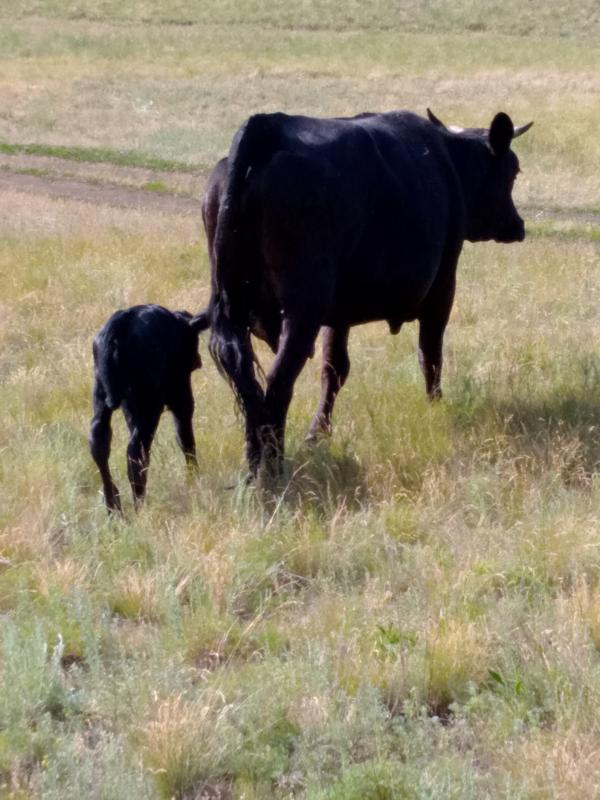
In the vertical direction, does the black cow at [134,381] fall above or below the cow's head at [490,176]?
below

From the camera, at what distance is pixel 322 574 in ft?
19.0

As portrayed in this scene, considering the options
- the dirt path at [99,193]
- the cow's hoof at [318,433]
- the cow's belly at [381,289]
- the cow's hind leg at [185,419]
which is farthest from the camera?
the dirt path at [99,193]

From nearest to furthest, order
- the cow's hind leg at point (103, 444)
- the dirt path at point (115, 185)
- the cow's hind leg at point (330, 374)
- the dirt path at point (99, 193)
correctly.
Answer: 1. the cow's hind leg at point (103, 444)
2. the cow's hind leg at point (330, 374)
3. the dirt path at point (115, 185)
4. the dirt path at point (99, 193)

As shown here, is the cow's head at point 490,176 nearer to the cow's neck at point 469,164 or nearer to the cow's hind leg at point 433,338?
the cow's neck at point 469,164

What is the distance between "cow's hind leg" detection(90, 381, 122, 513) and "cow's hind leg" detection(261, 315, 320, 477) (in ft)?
2.56

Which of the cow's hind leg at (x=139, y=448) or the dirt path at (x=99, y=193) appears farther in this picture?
the dirt path at (x=99, y=193)

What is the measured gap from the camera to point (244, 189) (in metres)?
6.75

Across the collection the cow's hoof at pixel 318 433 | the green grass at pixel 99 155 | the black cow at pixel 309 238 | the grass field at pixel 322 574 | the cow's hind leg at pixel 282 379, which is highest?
the black cow at pixel 309 238

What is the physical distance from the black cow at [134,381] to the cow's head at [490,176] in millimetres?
2707

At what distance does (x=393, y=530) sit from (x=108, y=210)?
48.6 ft

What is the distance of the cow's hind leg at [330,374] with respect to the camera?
26.0 feet

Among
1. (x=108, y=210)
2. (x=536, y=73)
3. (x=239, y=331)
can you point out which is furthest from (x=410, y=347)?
(x=536, y=73)

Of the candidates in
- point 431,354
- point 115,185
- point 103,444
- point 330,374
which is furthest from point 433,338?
point 115,185

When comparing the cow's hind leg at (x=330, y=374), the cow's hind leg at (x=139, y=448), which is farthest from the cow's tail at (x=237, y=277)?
the cow's hind leg at (x=330, y=374)
